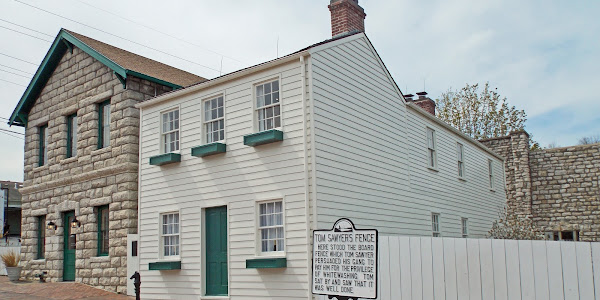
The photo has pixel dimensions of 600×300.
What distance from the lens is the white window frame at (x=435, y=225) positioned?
18061 mm

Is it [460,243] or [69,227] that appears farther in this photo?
[69,227]

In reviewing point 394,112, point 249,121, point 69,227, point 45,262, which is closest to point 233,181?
point 249,121

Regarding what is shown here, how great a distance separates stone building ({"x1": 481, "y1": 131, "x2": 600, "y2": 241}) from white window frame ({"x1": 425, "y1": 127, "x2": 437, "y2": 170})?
8451 millimetres

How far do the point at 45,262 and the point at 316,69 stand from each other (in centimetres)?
1262

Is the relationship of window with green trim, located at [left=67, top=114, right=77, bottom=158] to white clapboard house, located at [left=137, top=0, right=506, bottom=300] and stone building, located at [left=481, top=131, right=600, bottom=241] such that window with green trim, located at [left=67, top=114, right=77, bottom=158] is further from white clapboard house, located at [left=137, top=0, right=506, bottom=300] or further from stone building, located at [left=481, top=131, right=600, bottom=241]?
stone building, located at [left=481, top=131, right=600, bottom=241]

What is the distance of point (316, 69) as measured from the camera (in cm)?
1288

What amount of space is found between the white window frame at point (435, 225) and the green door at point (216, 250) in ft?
23.5

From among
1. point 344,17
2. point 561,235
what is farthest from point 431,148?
point 561,235

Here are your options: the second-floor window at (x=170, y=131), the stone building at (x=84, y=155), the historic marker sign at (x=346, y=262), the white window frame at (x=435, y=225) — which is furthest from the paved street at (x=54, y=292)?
the historic marker sign at (x=346, y=262)

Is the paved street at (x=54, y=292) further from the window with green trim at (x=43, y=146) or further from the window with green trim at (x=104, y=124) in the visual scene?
the window with green trim at (x=43, y=146)

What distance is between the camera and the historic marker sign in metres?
6.41

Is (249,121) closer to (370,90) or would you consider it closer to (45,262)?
(370,90)

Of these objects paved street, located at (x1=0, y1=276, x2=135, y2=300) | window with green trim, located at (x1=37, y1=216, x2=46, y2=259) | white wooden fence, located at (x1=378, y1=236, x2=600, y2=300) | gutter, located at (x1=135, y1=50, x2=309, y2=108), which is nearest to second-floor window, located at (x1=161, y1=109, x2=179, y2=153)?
gutter, located at (x1=135, y1=50, x2=309, y2=108)

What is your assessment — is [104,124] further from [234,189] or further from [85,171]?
[234,189]
